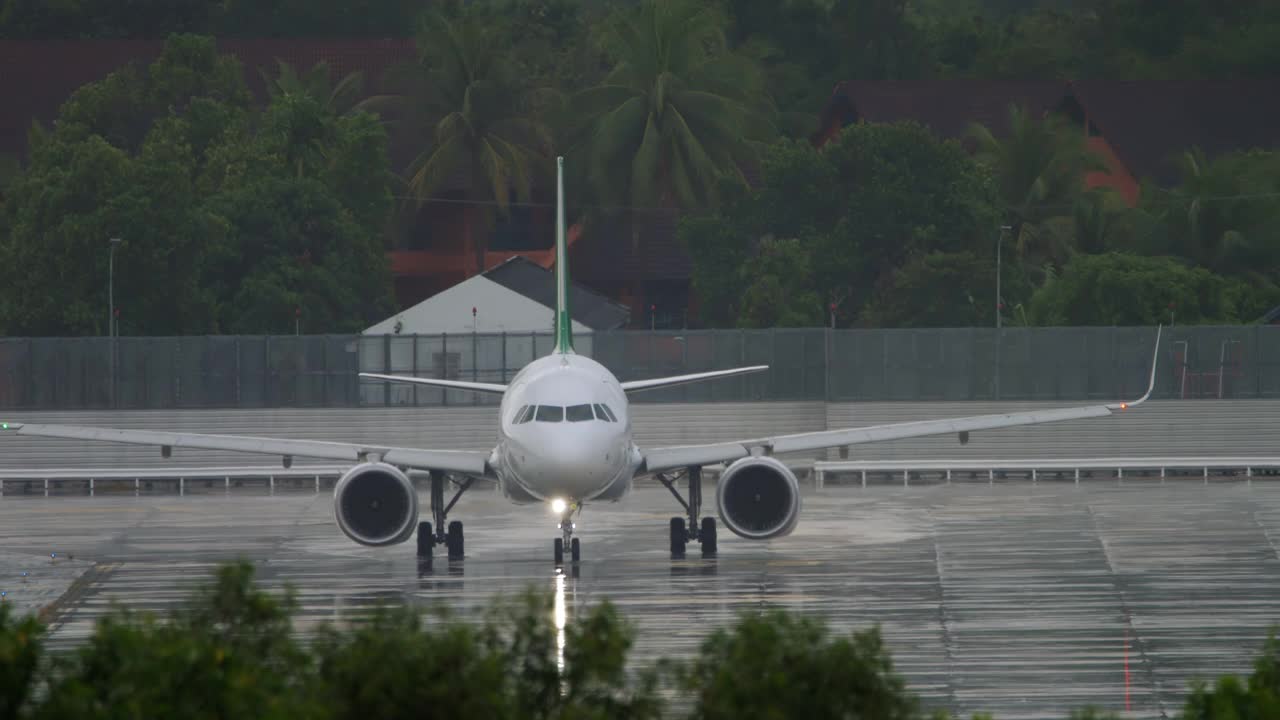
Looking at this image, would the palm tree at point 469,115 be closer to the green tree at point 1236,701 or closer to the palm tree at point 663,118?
the palm tree at point 663,118

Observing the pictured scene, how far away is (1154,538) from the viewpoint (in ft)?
110

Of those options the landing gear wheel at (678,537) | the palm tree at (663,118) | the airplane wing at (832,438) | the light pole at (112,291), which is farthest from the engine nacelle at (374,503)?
the palm tree at (663,118)

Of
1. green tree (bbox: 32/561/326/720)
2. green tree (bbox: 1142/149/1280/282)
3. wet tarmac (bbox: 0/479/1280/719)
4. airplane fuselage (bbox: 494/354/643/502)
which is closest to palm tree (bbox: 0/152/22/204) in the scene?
wet tarmac (bbox: 0/479/1280/719)

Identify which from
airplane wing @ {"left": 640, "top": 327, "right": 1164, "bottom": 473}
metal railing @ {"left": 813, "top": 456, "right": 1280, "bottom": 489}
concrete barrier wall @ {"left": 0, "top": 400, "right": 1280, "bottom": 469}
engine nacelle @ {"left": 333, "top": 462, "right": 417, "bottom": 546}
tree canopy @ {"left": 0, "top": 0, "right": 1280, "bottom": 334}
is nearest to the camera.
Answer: engine nacelle @ {"left": 333, "top": 462, "right": 417, "bottom": 546}

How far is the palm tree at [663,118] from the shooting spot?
84.0 metres

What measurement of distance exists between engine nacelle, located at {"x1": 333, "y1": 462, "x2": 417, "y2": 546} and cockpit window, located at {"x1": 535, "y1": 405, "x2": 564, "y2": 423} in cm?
255

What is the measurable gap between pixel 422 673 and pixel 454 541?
2149 cm

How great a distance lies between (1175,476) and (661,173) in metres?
40.7

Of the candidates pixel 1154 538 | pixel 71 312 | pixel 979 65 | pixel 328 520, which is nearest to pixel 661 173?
pixel 71 312

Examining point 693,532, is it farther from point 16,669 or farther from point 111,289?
point 111,289

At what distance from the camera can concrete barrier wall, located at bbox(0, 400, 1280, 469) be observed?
49.8m

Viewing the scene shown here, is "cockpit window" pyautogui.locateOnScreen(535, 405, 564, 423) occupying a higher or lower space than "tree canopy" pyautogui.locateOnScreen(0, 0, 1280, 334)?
lower

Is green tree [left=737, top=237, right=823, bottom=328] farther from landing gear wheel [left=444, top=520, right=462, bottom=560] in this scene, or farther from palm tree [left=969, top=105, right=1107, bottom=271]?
landing gear wheel [left=444, top=520, right=462, bottom=560]

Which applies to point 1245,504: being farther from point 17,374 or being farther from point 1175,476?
point 17,374
